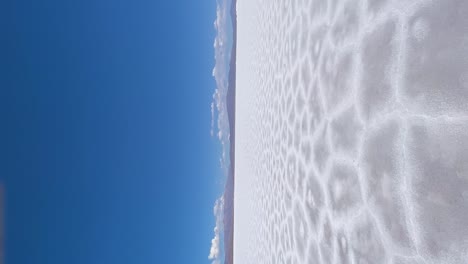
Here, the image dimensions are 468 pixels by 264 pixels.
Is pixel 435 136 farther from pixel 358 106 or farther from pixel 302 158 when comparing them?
pixel 302 158

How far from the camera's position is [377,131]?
1.97 feet

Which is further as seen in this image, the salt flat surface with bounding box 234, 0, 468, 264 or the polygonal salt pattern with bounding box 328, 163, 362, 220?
the polygonal salt pattern with bounding box 328, 163, 362, 220

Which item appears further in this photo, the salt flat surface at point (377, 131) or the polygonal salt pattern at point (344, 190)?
the polygonal salt pattern at point (344, 190)

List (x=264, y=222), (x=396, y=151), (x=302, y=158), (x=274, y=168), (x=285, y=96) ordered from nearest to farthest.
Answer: (x=396, y=151) < (x=302, y=158) < (x=285, y=96) < (x=274, y=168) < (x=264, y=222)

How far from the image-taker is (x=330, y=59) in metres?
0.85

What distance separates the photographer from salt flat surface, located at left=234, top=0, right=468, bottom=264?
0.45 meters

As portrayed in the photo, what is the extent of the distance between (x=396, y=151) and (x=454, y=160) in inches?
4.2

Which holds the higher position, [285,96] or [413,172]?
[285,96]

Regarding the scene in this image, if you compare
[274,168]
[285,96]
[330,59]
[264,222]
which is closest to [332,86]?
[330,59]

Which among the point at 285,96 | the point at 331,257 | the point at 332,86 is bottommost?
the point at 331,257

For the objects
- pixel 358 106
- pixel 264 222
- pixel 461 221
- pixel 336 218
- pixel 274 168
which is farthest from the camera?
pixel 264 222

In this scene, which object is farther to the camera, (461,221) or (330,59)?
(330,59)

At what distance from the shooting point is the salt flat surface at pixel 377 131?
0.45 meters

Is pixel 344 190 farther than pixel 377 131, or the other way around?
pixel 344 190
